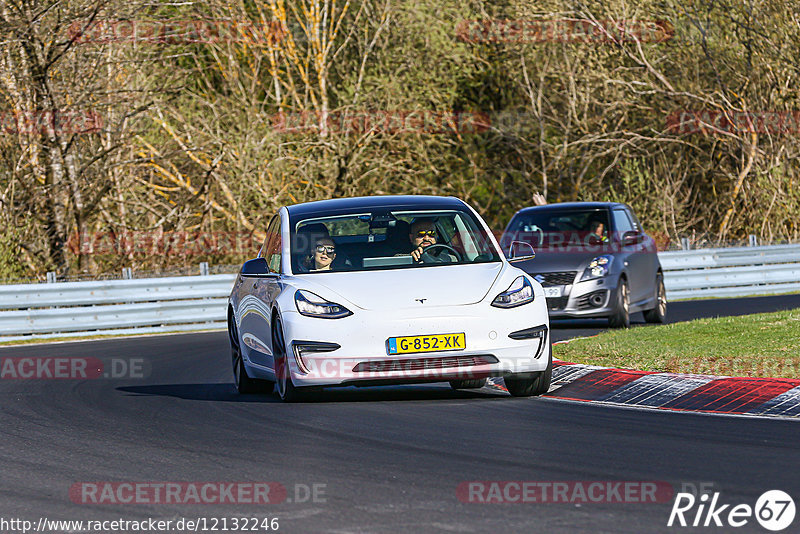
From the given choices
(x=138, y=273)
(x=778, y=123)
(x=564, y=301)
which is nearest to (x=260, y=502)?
(x=564, y=301)

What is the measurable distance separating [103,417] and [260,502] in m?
4.11

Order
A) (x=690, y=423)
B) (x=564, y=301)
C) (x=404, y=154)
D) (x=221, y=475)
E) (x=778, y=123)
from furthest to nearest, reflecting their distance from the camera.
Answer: (x=404, y=154), (x=778, y=123), (x=564, y=301), (x=690, y=423), (x=221, y=475)

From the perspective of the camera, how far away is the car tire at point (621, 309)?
17.3 meters

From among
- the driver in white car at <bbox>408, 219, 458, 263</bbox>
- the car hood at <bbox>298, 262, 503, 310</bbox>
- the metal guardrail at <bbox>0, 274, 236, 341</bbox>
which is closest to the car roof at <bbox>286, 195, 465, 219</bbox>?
the driver in white car at <bbox>408, 219, 458, 263</bbox>

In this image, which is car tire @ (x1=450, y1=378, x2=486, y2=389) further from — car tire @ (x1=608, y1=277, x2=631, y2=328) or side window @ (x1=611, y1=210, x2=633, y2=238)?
side window @ (x1=611, y1=210, x2=633, y2=238)

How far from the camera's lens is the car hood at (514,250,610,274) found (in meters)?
17.3

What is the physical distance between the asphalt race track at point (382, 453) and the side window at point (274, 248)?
3.67ft

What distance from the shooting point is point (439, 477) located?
6.95m

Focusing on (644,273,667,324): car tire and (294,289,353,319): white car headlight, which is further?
(644,273,667,324): car tire

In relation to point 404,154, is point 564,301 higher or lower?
lower

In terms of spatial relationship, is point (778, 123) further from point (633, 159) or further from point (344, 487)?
point (344, 487)

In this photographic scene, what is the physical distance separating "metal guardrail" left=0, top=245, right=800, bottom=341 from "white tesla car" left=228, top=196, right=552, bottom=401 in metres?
10.8

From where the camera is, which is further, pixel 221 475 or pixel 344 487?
pixel 221 475

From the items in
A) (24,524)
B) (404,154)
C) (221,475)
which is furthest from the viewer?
(404,154)
